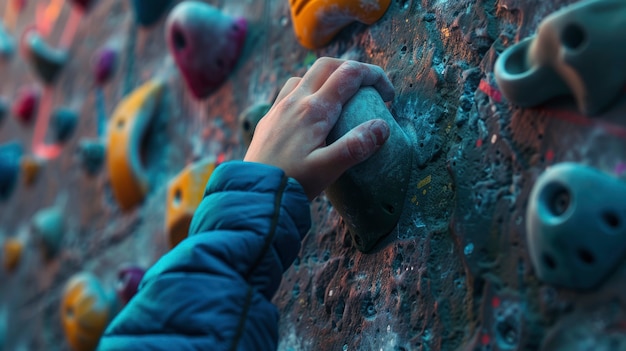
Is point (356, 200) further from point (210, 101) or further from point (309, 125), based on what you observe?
point (210, 101)

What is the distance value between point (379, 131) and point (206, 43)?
66cm

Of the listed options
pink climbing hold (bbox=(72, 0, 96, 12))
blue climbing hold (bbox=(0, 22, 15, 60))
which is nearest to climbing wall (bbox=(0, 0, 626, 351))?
pink climbing hold (bbox=(72, 0, 96, 12))

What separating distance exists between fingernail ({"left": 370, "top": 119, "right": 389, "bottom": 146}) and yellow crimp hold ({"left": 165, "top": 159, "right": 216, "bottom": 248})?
508 mm

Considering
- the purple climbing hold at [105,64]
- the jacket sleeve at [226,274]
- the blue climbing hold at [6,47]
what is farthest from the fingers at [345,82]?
the blue climbing hold at [6,47]

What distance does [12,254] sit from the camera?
7.25ft

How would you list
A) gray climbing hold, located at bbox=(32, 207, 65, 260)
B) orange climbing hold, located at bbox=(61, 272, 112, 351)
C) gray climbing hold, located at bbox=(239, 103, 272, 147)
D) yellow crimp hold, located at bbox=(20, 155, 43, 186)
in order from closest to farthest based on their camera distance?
gray climbing hold, located at bbox=(239, 103, 272, 147)
orange climbing hold, located at bbox=(61, 272, 112, 351)
gray climbing hold, located at bbox=(32, 207, 65, 260)
yellow crimp hold, located at bbox=(20, 155, 43, 186)

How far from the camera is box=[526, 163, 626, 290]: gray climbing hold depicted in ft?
1.86

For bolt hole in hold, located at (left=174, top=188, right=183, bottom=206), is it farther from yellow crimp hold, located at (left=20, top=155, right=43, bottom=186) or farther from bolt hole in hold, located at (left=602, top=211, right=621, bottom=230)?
yellow crimp hold, located at (left=20, top=155, right=43, bottom=186)

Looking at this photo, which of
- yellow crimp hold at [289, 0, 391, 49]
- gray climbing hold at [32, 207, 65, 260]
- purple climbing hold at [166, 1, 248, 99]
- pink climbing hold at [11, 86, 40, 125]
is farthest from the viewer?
pink climbing hold at [11, 86, 40, 125]

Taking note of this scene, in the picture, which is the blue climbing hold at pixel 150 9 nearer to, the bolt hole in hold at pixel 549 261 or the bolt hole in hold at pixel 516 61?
the bolt hole in hold at pixel 516 61

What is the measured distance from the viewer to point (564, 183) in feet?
1.96

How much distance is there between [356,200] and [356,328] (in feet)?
0.51

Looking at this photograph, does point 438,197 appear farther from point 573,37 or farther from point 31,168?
point 31,168

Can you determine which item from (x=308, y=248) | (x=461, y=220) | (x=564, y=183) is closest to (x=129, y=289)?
(x=308, y=248)
